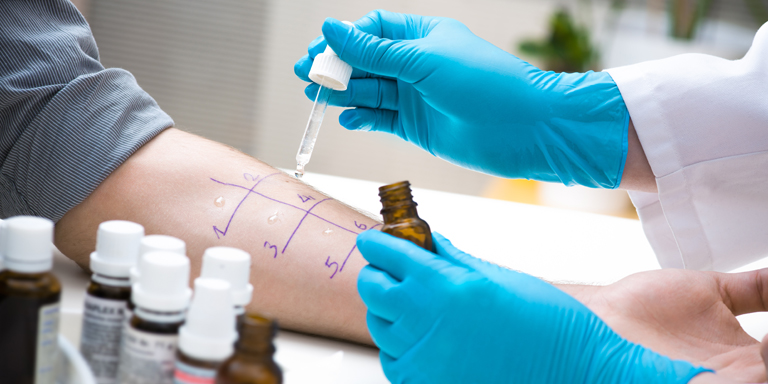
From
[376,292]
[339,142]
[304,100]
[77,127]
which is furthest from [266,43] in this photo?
[376,292]

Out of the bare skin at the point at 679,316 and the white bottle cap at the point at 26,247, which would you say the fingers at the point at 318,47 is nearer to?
the bare skin at the point at 679,316

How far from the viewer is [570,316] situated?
796 mm

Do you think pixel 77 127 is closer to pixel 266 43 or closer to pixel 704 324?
pixel 704 324

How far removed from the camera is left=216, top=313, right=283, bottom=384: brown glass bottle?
1.46ft

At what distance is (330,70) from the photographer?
3.80 ft

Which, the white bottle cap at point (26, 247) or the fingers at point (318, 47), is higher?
the fingers at point (318, 47)

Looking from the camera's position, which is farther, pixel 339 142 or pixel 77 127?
pixel 339 142

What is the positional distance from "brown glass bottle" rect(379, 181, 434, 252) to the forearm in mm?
213

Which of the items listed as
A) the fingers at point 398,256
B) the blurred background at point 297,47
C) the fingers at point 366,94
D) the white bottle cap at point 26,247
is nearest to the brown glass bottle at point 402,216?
the fingers at point 398,256

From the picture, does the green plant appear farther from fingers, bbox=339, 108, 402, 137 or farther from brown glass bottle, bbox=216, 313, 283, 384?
brown glass bottle, bbox=216, 313, 283, 384

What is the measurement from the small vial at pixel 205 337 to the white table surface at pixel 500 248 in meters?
0.30

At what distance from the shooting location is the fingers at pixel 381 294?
30.6 inches

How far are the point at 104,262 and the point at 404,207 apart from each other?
363 millimetres

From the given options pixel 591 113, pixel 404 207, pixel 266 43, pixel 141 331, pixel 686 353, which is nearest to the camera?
pixel 141 331
